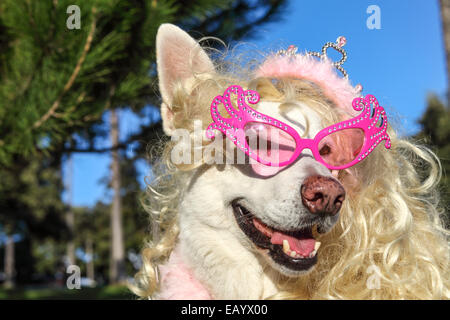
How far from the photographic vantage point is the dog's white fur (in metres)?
1.75

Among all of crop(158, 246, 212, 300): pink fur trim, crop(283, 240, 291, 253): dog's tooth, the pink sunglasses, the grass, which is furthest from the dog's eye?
the grass

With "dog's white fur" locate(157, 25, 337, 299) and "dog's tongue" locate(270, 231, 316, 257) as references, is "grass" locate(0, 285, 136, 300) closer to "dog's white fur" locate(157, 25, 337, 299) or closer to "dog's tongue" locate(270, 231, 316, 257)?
"dog's white fur" locate(157, 25, 337, 299)

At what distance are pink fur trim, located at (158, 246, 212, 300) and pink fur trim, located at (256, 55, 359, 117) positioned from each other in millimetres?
1037

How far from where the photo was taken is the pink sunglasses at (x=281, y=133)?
71.0 inches

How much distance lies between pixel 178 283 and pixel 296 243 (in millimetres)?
594

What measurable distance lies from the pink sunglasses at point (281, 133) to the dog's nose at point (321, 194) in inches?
6.8

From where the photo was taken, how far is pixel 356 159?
1.88 metres

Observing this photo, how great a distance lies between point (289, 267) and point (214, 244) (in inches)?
15.0

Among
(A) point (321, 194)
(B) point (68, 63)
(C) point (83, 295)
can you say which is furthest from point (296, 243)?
(C) point (83, 295)

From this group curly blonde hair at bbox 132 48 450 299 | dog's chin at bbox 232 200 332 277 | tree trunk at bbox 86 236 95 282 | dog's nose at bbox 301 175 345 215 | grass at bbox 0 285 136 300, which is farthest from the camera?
tree trunk at bbox 86 236 95 282

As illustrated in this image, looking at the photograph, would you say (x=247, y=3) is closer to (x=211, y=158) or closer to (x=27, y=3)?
(x=27, y=3)

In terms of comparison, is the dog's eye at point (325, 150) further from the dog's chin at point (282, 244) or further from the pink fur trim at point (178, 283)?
the pink fur trim at point (178, 283)
